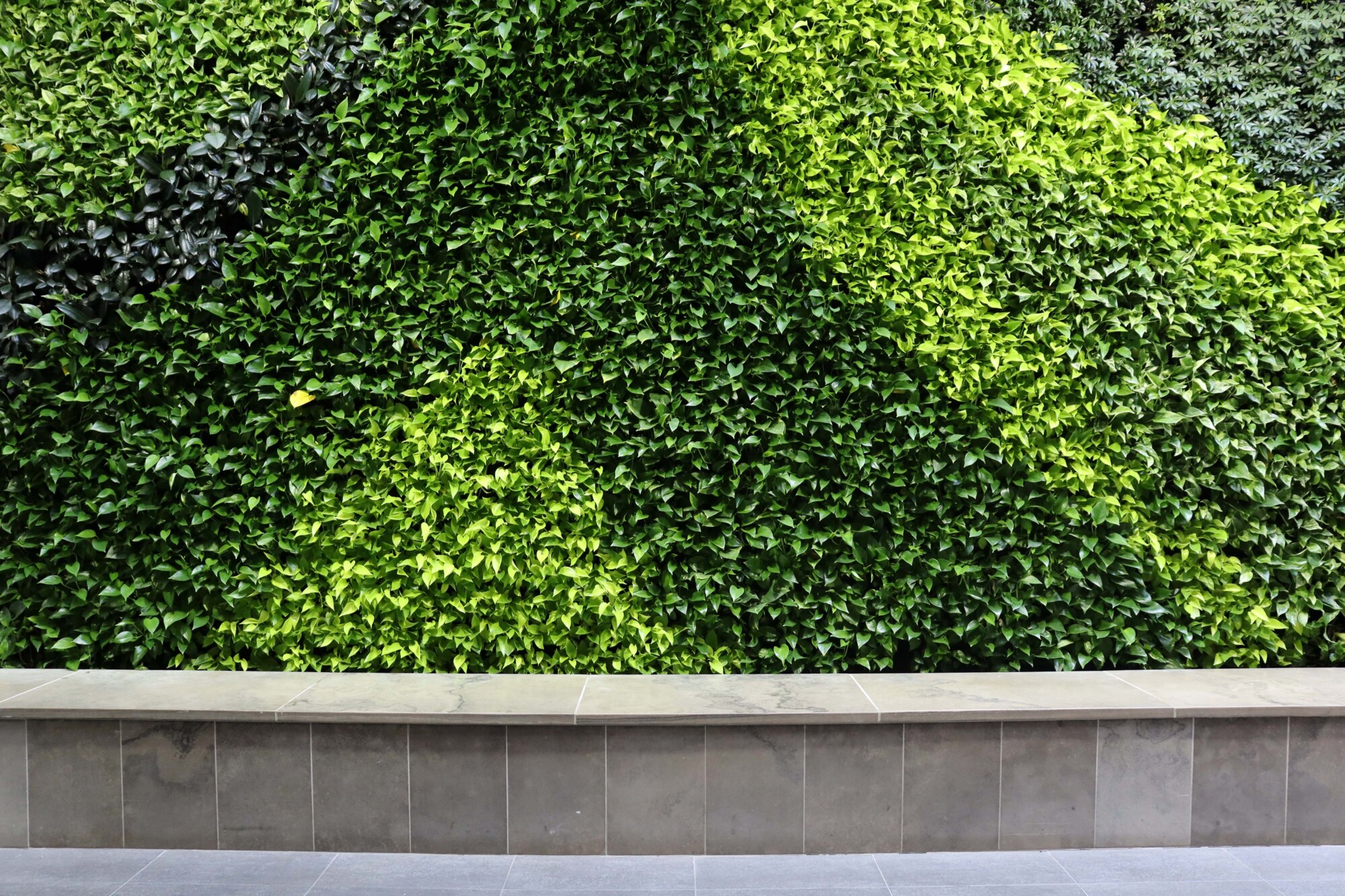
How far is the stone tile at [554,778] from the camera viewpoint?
3.30 metres

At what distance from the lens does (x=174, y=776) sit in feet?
10.8

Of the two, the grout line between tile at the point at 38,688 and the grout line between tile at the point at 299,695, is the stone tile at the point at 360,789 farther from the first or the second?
the grout line between tile at the point at 38,688

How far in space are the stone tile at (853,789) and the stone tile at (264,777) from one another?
1.88 meters

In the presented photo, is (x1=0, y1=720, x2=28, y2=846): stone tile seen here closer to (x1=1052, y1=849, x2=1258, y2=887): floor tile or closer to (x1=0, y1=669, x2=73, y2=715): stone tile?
(x1=0, y1=669, x2=73, y2=715): stone tile

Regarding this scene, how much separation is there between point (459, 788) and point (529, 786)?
258mm

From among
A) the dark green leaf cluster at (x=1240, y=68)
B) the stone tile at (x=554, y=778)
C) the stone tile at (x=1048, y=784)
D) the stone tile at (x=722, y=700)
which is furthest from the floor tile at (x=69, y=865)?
the dark green leaf cluster at (x=1240, y=68)

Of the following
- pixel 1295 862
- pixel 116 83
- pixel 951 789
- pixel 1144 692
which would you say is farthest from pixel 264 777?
pixel 1295 862

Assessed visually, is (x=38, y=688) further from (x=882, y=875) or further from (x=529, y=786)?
(x=882, y=875)


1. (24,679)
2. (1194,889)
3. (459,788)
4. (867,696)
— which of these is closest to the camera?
(1194,889)

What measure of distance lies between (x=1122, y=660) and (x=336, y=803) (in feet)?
11.3

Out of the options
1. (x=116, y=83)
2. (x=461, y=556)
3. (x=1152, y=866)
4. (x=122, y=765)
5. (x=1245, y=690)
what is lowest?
(x=1152, y=866)

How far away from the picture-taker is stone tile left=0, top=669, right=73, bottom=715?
138 inches

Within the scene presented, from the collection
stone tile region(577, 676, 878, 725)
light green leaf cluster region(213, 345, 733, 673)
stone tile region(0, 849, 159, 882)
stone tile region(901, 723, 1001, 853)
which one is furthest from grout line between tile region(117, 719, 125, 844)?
stone tile region(901, 723, 1001, 853)

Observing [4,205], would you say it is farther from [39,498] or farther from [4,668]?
[4,668]
